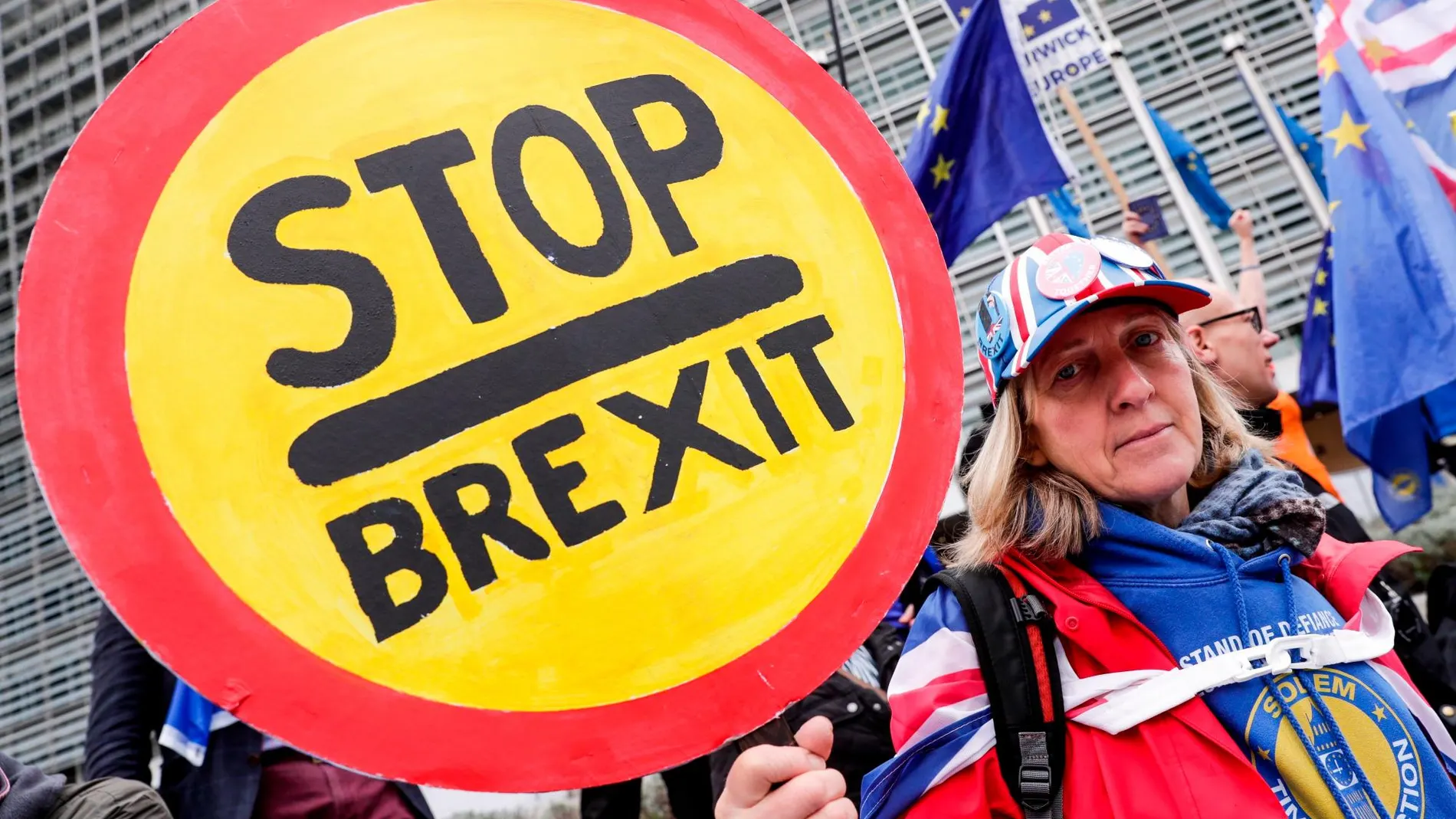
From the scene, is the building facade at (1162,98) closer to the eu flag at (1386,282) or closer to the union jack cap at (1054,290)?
the eu flag at (1386,282)

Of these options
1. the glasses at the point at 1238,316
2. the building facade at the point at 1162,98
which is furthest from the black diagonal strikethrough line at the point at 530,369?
the building facade at the point at 1162,98

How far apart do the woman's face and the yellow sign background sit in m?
0.59

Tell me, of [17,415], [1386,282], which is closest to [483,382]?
[1386,282]

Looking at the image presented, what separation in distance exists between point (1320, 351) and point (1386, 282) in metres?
1.75

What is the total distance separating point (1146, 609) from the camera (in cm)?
146

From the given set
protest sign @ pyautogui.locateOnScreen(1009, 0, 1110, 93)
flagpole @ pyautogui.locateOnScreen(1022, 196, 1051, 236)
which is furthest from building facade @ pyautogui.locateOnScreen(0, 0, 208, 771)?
protest sign @ pyautogui.locateOnScreen(1009, 0, 1110, 93)

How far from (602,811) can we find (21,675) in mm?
24095

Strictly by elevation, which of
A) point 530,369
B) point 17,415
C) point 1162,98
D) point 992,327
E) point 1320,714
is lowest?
point 1320,714

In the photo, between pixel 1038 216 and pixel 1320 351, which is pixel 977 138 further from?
pixel 1038 216

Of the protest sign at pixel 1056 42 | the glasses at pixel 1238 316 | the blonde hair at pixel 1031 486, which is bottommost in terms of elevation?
the glasses at pixel 1238 316

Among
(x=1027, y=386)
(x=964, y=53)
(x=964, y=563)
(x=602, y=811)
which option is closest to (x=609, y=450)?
(x=964, y=563)

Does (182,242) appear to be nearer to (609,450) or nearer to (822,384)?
(609,450)

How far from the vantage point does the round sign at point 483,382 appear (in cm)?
89

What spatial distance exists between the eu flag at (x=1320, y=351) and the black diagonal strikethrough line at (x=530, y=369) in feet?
14.1
